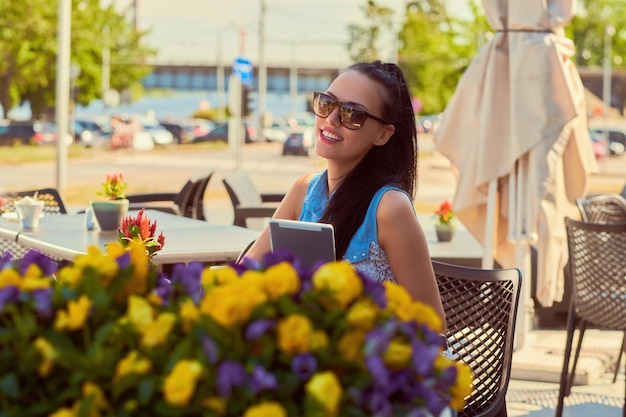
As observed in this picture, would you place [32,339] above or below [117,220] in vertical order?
above

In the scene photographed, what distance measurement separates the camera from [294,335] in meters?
1.18

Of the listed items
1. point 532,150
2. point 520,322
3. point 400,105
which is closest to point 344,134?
point 400,105

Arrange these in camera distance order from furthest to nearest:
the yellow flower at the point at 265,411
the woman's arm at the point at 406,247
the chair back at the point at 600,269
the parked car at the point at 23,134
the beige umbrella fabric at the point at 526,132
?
the parked car at the point at 23,134, the beige umbrella fabric at the point at 526,132, the chair back at the point at 600,269, the woman's arm at the point at 406,247, the yellow flower at the point at 265,411

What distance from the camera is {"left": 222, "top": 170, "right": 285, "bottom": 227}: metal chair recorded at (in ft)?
23.5

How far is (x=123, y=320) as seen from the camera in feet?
4.11

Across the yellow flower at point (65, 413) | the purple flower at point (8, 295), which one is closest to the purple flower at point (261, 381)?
the yellow flower at point (65, 413)

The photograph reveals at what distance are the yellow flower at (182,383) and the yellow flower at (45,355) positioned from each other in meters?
0.15

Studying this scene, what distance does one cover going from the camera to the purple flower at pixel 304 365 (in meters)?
1.17

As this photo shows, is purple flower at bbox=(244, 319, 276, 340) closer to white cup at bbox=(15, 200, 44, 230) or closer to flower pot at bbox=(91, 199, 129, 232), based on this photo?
flower pot at bbox=(91, 199, 129, 232)

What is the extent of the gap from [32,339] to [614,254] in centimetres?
374

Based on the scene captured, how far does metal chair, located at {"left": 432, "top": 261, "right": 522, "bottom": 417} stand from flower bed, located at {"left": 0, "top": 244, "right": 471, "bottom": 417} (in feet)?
4.93

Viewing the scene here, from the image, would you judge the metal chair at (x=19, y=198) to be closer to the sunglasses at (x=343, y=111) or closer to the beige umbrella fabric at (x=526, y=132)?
the beige umbrella fabric at (x=526, y=132)

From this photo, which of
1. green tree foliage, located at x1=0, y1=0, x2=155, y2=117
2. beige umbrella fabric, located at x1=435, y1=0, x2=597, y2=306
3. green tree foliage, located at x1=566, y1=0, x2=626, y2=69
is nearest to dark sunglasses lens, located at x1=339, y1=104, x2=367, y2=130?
beige umbrella fabric, located at x1=435, y1=0, x2=597, y2=306

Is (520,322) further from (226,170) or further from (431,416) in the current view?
(226,170)
